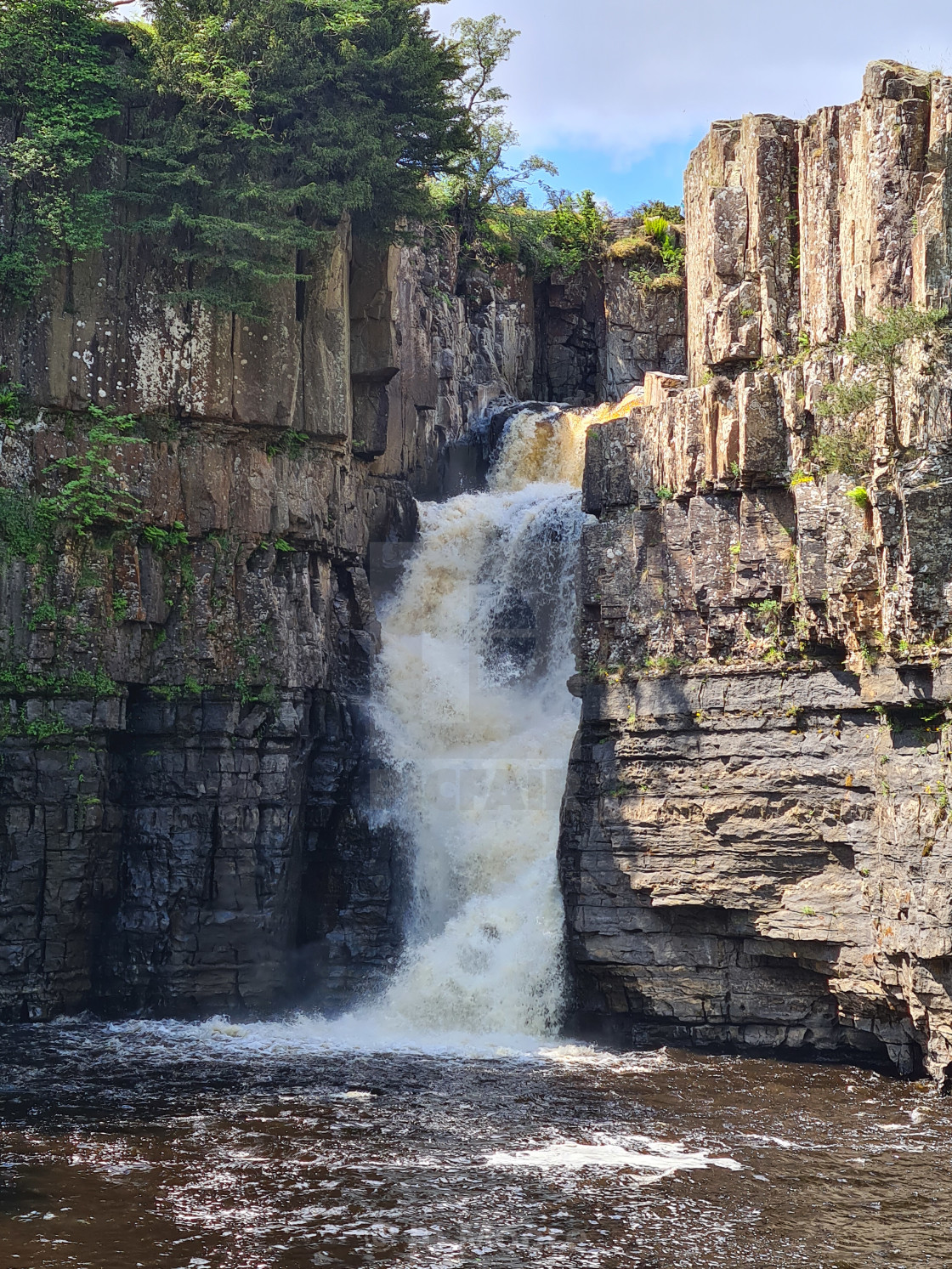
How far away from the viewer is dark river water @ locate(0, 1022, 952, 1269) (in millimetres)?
16938

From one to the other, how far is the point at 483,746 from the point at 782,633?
789cm

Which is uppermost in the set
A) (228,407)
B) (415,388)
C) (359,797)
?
(415,388)

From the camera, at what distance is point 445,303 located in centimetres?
4225

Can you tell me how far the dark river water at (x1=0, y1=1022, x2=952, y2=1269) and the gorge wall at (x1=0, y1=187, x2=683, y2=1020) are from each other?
319cm

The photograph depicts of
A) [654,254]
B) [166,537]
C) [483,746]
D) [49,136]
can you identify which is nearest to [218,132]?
[49,136]

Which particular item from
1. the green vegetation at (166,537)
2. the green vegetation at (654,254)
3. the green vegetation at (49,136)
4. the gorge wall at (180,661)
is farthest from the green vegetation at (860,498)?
the green vegetation at (654,254)

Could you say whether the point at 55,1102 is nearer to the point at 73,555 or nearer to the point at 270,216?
the point at 73,555

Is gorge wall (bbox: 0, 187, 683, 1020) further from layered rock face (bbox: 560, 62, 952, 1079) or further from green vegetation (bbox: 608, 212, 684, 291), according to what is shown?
green vegetation (bbox: 608, 212, 684, 291)

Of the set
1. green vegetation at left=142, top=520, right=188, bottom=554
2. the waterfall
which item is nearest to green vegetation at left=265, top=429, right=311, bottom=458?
green vegetation at left=142, top=520, right=188, bottom=554

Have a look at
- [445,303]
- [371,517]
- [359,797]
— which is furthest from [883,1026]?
[445,303]

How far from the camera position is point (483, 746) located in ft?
105

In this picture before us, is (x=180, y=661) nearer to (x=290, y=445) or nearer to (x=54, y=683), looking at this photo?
(x=54, y=683)

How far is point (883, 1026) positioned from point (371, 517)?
17.7 metres

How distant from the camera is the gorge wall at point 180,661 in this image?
2855cm
